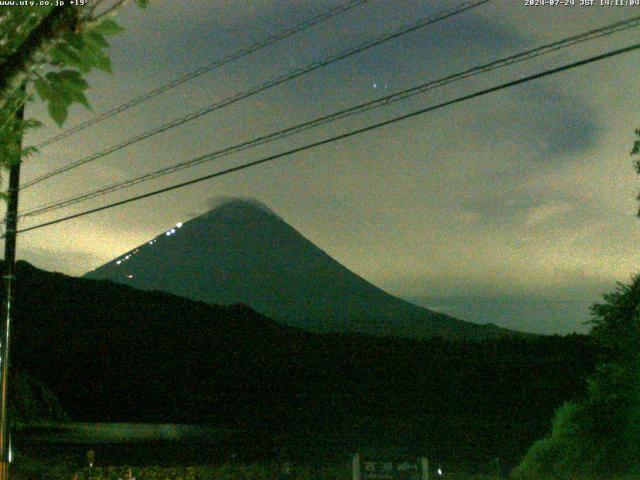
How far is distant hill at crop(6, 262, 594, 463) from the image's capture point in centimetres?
2969

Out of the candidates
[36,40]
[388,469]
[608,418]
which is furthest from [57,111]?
[608,418]

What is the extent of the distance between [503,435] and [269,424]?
397 inches

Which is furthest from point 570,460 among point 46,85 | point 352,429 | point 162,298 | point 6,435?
point 162,298

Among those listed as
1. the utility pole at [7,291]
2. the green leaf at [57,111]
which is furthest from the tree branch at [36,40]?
the utility pole at [7,291]

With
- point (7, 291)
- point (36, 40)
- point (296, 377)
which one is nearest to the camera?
point (36, 40)

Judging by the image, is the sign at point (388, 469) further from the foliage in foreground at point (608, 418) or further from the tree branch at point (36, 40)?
the tree branch at point (36, 40)

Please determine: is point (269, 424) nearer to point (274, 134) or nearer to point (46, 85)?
point (274, 134)

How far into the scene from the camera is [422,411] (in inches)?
1366

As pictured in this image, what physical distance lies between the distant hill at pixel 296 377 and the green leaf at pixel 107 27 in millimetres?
19854

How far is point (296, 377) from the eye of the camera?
41969 millimetres

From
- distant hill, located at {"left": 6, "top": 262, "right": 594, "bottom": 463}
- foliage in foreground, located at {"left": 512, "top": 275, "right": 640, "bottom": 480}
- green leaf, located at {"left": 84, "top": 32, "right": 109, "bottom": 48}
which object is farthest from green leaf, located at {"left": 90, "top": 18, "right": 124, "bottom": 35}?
distant hill, located at {"left": 6, "top": 262, "right": 594, "bottom": 463}

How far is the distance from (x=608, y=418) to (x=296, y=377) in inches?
1132

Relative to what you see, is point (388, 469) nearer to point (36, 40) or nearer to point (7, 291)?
point (7, 291)

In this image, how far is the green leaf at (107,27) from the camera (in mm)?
3621
